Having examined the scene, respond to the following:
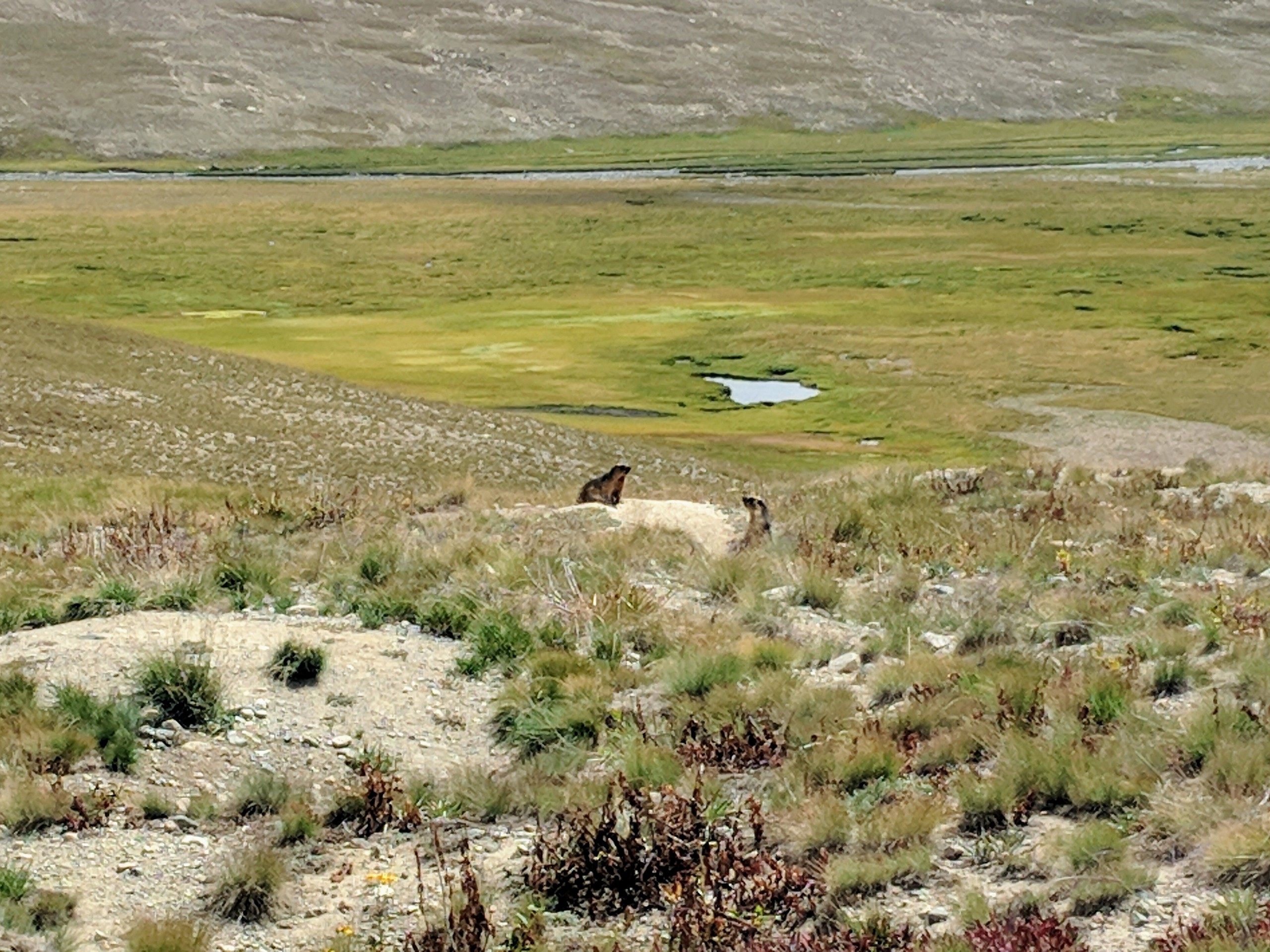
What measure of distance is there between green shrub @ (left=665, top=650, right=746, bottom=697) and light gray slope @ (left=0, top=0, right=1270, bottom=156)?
136 metres

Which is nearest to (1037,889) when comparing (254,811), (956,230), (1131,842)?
(1131,842)

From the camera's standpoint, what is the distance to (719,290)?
6819 cm

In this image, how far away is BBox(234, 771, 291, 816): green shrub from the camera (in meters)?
8.98

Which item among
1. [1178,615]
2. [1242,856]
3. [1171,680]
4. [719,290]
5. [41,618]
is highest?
[1242,856]

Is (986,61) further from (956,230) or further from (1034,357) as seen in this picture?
(1034,357)

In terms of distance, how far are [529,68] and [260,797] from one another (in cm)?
16194

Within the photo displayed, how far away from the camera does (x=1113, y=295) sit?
63.9 metres

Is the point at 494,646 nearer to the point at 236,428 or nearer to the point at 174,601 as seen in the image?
the point at 174,601

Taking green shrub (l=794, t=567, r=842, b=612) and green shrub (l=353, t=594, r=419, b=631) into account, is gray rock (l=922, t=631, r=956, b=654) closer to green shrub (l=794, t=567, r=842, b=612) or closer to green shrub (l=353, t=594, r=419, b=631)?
green shrub (l=794, t=567, r=842, b=612)

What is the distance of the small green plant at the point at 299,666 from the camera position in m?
10.6

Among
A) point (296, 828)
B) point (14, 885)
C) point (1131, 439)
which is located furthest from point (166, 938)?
point (1131, 439)

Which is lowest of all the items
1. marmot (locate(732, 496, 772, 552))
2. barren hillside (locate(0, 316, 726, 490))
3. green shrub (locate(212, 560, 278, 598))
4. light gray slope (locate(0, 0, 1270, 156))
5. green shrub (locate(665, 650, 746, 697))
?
barren hillside (locate(0, 316, 726, 490))

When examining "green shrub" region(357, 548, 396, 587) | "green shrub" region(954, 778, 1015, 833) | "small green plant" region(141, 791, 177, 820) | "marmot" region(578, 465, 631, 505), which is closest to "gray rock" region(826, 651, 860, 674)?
"green shrub" region(954, 778, 1015, 833)

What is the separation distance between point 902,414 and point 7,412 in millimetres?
22830
